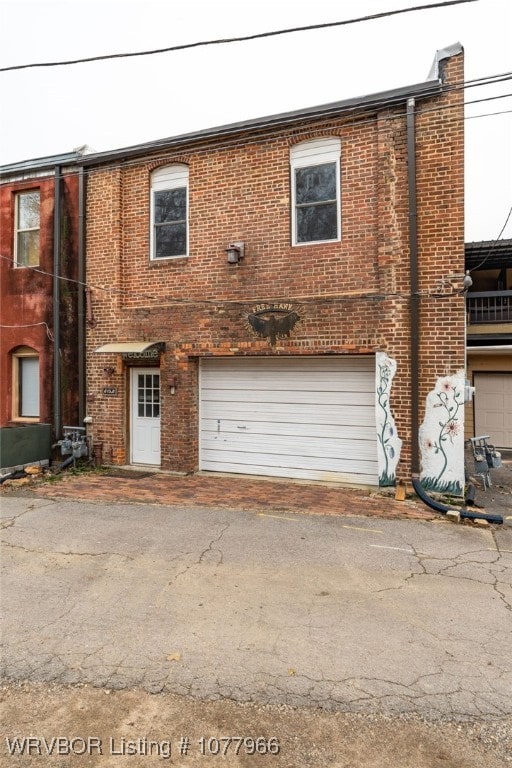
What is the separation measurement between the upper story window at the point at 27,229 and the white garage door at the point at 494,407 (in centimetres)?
1257

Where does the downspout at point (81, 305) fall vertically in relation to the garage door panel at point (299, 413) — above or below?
above

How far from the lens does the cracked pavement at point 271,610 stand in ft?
9.91

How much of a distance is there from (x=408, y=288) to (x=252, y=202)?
3417mm

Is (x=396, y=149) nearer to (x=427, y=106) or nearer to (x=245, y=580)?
(x=427, y=106)

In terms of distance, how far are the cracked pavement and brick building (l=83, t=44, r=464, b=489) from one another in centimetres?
253

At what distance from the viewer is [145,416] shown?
991 centimetres

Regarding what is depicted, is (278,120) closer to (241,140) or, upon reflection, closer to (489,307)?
(241,140)

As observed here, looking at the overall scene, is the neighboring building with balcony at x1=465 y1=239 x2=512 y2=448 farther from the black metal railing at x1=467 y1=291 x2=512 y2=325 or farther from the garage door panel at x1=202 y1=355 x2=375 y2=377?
the garage door panel at x1=202 y1=355 x2=375 y2=377

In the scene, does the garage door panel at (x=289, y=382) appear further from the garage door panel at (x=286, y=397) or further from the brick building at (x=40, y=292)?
the brick building at (x=40, y=292)

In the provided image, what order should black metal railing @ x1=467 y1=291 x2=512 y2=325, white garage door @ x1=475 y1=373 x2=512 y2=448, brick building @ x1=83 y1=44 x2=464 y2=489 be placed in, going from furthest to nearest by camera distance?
black metal railing @ x1=467 y1=291 x2=512 y2=325 < white garage door @ x1=475 y1=373 x2=512 y2=448 < brick building @ x1=83 y1=44 x2=464 y2=489

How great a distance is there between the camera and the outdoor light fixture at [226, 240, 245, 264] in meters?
8.77

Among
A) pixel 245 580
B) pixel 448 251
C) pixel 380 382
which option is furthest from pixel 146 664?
pixel 448 251

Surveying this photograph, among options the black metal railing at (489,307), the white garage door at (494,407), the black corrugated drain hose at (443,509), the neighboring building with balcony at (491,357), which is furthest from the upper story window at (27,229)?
the white garage door at (494,407)

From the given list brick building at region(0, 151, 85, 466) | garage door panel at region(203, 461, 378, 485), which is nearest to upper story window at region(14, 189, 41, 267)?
brick building at region(0, 151, 85, 466)
